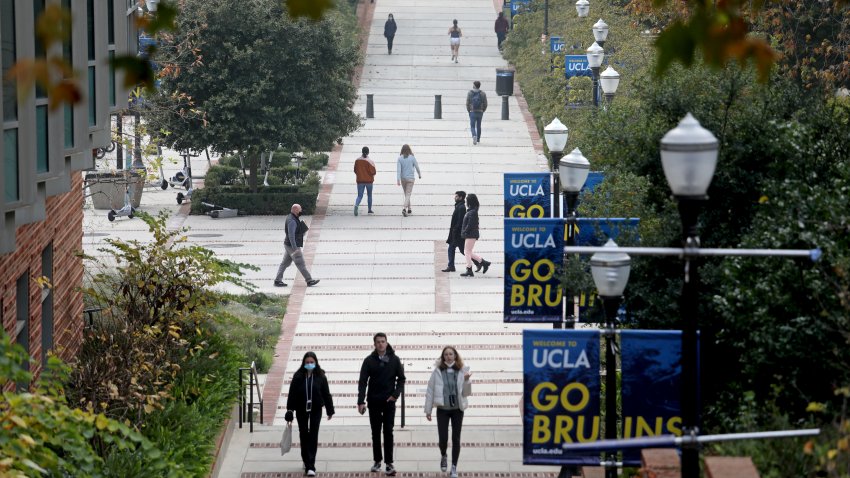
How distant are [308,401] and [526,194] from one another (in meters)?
4.76

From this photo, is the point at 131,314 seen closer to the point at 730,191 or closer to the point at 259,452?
the point at 259,452

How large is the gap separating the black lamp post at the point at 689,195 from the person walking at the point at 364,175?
22881 millimetres

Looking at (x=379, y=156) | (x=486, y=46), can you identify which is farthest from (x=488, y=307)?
(x=486, y=46)

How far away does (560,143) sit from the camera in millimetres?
17719

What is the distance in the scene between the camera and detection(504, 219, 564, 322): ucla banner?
1534 centimetres

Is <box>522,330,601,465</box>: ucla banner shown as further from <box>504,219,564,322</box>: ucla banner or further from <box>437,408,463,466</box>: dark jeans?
<box>504,219,564,322</box>: ucla banner

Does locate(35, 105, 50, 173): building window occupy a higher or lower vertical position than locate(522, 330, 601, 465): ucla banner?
higher

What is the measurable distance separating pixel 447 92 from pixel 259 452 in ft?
104

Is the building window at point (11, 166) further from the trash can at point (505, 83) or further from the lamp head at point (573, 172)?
the trash can at point (505, 83)

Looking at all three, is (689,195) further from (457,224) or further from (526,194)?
(457,224)

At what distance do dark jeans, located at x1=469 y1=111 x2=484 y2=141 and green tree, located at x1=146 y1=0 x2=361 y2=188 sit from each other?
7474 millimetres

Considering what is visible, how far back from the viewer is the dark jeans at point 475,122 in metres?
39.2

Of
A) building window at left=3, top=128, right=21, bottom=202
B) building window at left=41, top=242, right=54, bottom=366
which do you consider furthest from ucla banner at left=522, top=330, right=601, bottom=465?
building window at left=41, top=242, right=54, bottom=366

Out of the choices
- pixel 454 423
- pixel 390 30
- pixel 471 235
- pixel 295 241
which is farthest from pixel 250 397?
pixel 390 30
